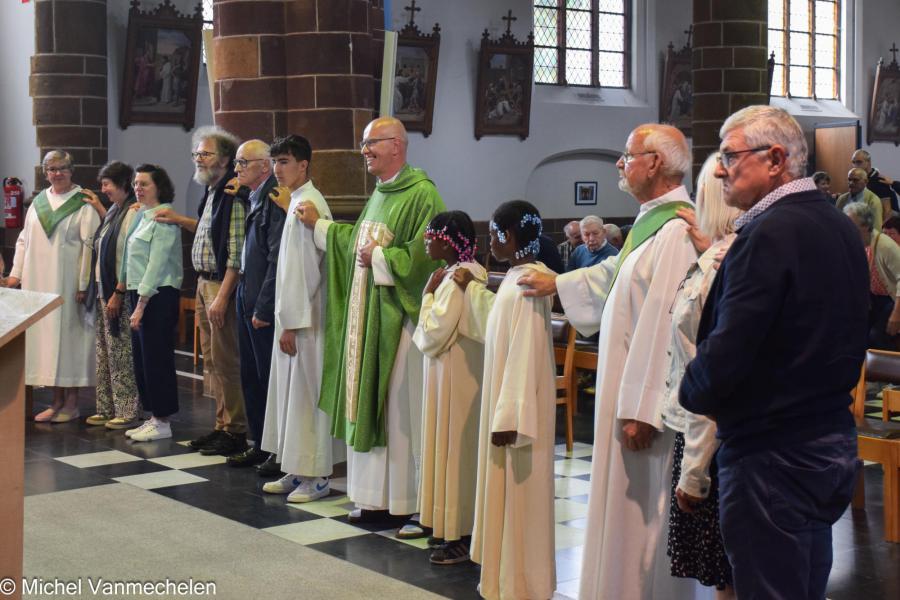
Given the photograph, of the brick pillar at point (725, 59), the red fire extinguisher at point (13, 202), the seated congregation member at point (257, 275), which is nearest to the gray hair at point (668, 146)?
the seated congregation member at point (257, 275)

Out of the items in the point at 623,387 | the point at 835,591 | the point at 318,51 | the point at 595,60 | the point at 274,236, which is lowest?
the point at 835,591

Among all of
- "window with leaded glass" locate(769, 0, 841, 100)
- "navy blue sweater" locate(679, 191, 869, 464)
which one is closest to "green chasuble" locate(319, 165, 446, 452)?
"navy blue sweater" locate(679, 191, 869, 464)

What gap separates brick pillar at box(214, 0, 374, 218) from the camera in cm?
721

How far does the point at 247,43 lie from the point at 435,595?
415 cm

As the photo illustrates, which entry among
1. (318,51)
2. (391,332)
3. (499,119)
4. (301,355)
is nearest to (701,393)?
(391,332)

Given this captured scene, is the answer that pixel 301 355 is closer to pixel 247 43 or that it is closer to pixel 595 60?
pixel 247 43

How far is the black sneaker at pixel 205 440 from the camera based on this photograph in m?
7.36

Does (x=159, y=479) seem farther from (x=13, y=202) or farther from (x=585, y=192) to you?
(x=585, y=192)

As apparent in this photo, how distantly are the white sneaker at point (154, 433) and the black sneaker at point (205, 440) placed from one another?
1.27 feet

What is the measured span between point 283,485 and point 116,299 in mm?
2298

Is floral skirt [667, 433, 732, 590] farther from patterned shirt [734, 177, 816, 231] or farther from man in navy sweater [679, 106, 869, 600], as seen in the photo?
patterned shirt [734, 177, 816, 231]

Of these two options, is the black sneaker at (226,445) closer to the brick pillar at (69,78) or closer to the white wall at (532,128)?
the brick pillar at (69,78)

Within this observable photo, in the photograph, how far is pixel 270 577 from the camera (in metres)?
4.69

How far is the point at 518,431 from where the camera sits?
14.0 feet
